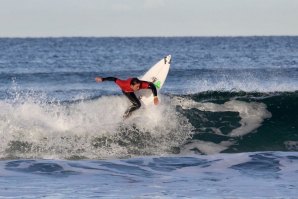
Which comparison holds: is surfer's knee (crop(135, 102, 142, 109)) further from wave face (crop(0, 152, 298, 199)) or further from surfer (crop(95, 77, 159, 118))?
wave face (crop(0, 152, 298, 199))

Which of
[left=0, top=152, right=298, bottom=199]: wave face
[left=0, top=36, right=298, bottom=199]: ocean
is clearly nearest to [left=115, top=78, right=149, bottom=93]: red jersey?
[left=0, top=36, right=298, bottom=199]: ocean

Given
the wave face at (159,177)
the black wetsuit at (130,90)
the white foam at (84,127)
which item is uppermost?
the black wetsuit at (130,90)

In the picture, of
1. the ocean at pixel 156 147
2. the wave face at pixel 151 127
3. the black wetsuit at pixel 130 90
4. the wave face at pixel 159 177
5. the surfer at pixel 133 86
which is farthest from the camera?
the wave face at pixel 151 127

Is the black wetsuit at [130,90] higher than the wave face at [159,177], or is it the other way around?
the black wetsuit at [130,90]

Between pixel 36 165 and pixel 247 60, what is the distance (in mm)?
36834

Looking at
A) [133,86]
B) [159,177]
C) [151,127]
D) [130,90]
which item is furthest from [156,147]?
[159,177]

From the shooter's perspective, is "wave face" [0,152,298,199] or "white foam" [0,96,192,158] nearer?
"wave face" [0,152,298,199]

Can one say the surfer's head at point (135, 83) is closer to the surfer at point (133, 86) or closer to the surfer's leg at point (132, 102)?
the surfer at point (133, 86)

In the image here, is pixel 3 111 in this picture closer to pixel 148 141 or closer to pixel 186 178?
pixel 148 141

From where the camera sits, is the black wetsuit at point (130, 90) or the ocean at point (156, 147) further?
the black wetsuit at point (130, 90)

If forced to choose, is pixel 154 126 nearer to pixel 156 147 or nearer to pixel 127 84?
pixel 156 147

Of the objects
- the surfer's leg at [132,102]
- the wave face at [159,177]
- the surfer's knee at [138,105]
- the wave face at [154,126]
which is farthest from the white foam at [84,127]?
the wave face at [159,177]

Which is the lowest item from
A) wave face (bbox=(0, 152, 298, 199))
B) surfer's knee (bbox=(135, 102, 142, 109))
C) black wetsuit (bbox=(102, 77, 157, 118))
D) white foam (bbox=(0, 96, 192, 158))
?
wave face (bbox=(0, 152, 298, 199))

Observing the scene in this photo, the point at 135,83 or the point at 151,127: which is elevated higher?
the point at 135,83
